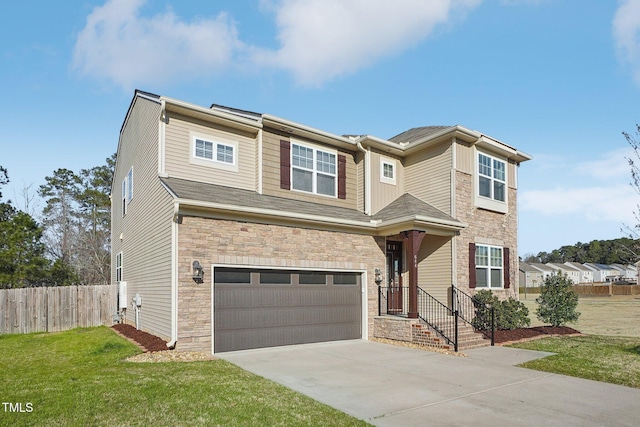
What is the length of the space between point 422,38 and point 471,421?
11.8m

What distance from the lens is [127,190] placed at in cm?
1587

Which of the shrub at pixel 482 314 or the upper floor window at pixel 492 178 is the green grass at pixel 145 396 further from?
the upper floor window at pixel 492 178

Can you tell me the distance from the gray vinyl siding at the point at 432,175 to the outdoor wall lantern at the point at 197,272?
8373mm

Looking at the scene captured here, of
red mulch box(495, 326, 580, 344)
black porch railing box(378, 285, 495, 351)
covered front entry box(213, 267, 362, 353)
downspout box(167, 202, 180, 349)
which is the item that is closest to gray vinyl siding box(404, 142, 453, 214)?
black porch railing box(378, 285, 495, 351)

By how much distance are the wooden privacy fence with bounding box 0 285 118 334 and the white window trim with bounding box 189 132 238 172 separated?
21.9ft

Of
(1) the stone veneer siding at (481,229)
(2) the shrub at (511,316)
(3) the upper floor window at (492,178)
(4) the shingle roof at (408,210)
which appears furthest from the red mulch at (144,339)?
(3) the upper floor window at (492,178)

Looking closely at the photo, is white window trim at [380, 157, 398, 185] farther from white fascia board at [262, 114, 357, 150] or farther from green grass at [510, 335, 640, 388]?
green grass at [510, 335, 640, 388]

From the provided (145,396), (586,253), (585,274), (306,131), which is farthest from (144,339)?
(586,253)

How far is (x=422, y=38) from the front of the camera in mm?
13875

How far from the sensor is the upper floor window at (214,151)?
39.6 feet

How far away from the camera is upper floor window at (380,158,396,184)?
15.3 metres

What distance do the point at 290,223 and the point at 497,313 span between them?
7417mm

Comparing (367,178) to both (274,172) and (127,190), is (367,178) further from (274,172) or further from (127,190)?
(127,190)

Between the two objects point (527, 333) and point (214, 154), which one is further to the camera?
point (527, 333)
